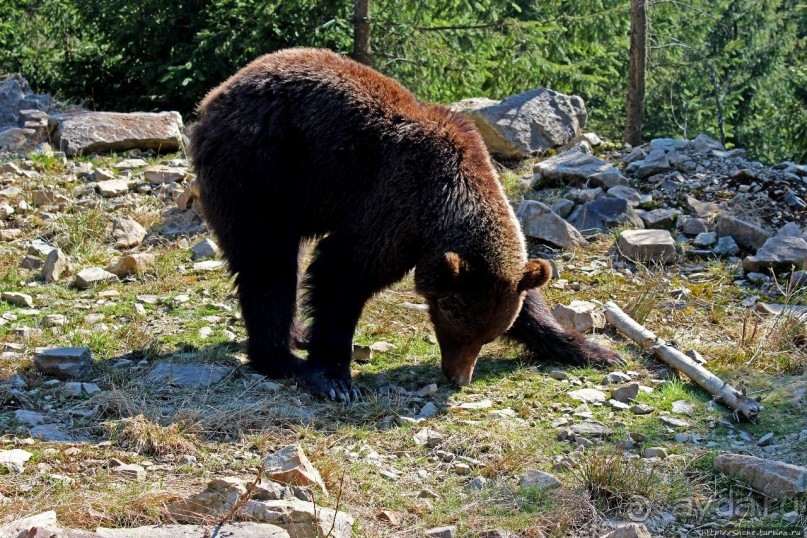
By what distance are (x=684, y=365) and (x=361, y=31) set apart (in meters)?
7.83

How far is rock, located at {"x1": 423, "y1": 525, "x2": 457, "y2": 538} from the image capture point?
433cm

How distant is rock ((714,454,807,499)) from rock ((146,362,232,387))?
127 inches

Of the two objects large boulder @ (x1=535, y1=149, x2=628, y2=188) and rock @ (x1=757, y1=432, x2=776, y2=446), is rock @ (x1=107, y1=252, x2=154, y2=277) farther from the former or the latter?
rock @ (x1=757, y1=432, x2=776, y2=446)

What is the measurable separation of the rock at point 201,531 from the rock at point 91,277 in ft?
13.9

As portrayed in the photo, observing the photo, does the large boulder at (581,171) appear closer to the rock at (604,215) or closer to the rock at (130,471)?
the rock at (604,215)

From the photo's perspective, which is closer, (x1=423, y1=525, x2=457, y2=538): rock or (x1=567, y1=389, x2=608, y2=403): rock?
(x1=423, y1=525, x2=457, y2=538): rock

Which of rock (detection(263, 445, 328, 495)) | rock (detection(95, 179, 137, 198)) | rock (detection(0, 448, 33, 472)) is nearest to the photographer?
rock (detection(263, 445, 328, 495))

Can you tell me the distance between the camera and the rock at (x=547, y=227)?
9047mm

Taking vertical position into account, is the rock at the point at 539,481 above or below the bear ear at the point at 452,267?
below

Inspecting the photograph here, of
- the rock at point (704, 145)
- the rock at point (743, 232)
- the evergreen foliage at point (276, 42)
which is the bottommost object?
the rock at point (743, 232)

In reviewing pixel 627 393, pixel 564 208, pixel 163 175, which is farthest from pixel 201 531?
pixel 163 175

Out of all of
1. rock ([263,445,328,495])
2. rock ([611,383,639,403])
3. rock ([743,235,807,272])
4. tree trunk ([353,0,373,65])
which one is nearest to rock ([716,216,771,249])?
rock ([743,235,807,272])

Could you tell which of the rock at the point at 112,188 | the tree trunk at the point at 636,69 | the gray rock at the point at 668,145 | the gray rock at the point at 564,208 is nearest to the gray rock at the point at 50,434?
the rock at the point at 112,188

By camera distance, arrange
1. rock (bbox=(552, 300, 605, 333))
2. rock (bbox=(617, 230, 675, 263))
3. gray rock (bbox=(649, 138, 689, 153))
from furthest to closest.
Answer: gray rock (bbox=(649, 138, 689, 153))
rock (bbox=(617, 230, 675, 263))
rock (bbox=(552, 300, 605, 333))
